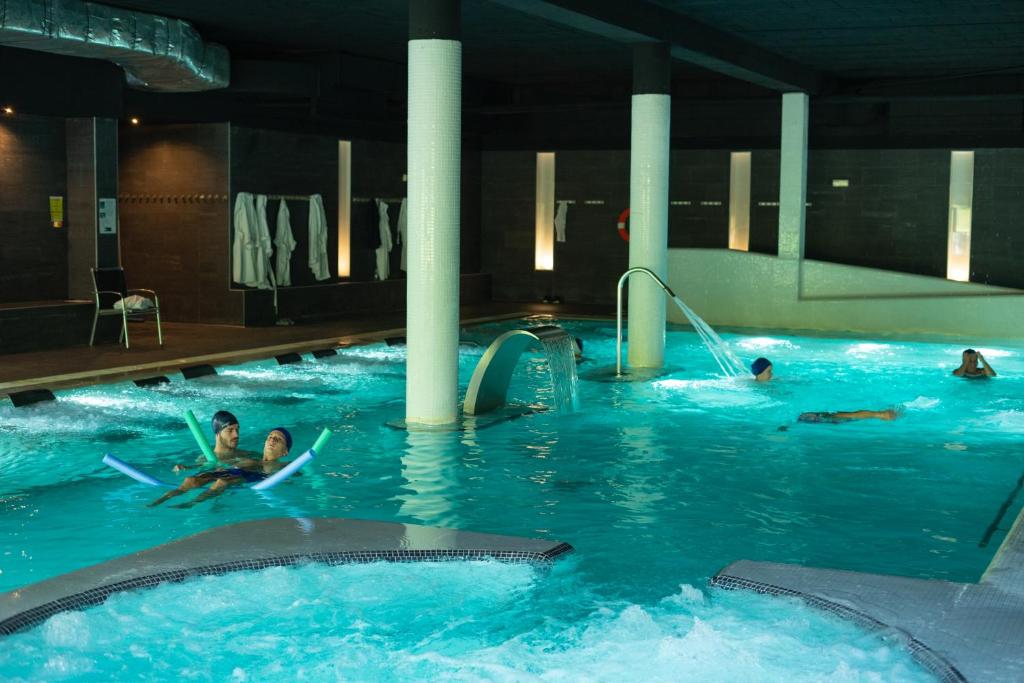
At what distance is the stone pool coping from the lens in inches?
205

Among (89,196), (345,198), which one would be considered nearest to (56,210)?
(89,196)

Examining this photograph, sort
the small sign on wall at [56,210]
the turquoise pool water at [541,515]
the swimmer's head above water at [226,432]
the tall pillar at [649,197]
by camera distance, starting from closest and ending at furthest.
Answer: the turquoise pool water at [541,515] → the swimmer's head above water at [226,432] → the tall pillar at [649,197] → the small sign on wall at [56,210]

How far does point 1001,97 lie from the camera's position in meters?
17.8

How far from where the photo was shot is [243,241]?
16.2m

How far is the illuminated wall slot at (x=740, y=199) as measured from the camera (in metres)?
20.6

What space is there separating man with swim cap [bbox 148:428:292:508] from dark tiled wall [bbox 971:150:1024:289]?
47.1 ft

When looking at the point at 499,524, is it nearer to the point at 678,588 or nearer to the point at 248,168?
the point at 678,588

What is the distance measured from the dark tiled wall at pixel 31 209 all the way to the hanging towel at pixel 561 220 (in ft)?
31.4

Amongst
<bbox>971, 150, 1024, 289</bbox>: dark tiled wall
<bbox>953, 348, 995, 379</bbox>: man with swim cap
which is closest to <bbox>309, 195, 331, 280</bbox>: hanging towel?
<bbox>953, 348, 995, 379</bbox>: man with swim cap

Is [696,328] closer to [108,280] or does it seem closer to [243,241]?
[243,241]

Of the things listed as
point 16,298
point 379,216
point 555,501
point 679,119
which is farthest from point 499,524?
point 679,119

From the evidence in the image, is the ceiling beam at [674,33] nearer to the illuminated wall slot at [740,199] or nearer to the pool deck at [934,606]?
the illuminated wall slot at [740,199]

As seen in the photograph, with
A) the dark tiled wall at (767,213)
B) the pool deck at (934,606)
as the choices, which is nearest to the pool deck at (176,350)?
the dark tiled wall at (767,213)

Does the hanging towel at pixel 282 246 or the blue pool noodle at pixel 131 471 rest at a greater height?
the hanging towel at pixel 282 246
